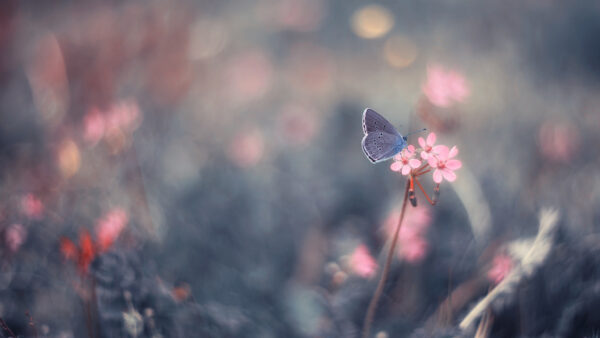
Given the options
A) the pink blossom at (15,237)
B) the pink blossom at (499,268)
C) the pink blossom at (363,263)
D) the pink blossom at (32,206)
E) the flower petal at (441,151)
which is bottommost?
the pink blossom at (499,268)

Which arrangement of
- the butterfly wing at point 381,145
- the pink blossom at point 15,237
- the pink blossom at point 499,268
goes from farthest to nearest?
1. the pink blossom at point 15,237
2. the pink blossom at point 499,268
3. the butterfly wing at point 381,145

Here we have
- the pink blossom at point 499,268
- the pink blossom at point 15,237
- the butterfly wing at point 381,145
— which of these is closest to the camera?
the butterfly wing at point 381,145

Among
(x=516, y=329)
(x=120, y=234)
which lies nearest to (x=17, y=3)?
(x=120, y=234)

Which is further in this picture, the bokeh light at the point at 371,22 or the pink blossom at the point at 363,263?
the bokeh light at the point at 371,22

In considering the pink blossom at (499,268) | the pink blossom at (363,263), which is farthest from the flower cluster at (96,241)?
the pink blossom at (499,268)

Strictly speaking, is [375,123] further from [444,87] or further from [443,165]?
[444,87]

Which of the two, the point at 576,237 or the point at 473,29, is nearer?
the point at 576,237

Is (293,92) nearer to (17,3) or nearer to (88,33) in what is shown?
(88,33)

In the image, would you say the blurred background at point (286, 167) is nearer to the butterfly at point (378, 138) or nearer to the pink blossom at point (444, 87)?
the pink blossom at point (444, 87)

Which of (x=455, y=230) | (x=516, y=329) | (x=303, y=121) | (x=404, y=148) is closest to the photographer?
(x=404, y=148)
